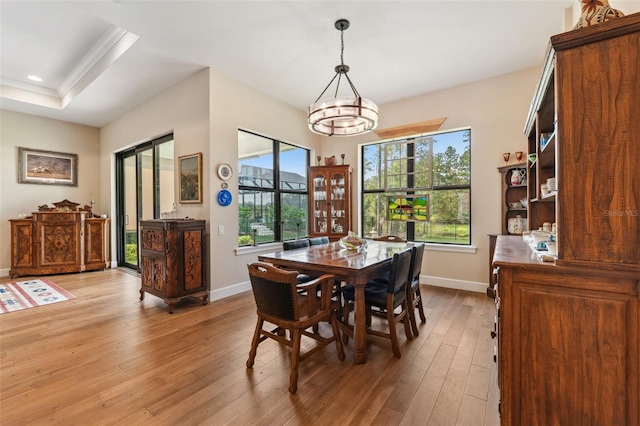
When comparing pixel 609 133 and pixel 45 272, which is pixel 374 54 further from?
pixel 45 272

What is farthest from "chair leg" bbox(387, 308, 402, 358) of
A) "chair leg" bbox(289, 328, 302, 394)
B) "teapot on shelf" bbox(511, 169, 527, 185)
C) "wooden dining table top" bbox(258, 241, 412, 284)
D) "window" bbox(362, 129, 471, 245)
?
"teapot on shelf" bbox(511, 169, 527, 185)

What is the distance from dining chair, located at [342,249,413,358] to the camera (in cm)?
236

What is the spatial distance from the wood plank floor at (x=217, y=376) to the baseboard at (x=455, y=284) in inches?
37.0

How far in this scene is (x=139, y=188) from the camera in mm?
5555

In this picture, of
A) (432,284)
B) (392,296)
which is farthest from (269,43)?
(432,284)

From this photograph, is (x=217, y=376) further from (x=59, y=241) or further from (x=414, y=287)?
(x=59, y=241)

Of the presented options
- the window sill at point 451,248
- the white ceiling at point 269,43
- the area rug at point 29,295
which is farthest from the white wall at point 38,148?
the window sill at point 451,248

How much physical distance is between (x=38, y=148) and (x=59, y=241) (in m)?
1.90

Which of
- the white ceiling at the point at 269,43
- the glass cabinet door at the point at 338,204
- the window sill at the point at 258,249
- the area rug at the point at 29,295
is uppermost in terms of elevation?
the white ceiling at the point at 269,43

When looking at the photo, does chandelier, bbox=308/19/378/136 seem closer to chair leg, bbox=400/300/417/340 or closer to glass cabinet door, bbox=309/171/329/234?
chair leg, bbox=400/300/417/340

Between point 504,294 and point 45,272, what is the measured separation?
705 cm

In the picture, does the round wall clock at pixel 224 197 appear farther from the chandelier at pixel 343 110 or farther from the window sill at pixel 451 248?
the window sill at pixel 451 248

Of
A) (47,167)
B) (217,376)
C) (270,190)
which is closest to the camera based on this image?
(217,376)

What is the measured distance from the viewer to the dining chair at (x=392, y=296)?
7.73 feet
